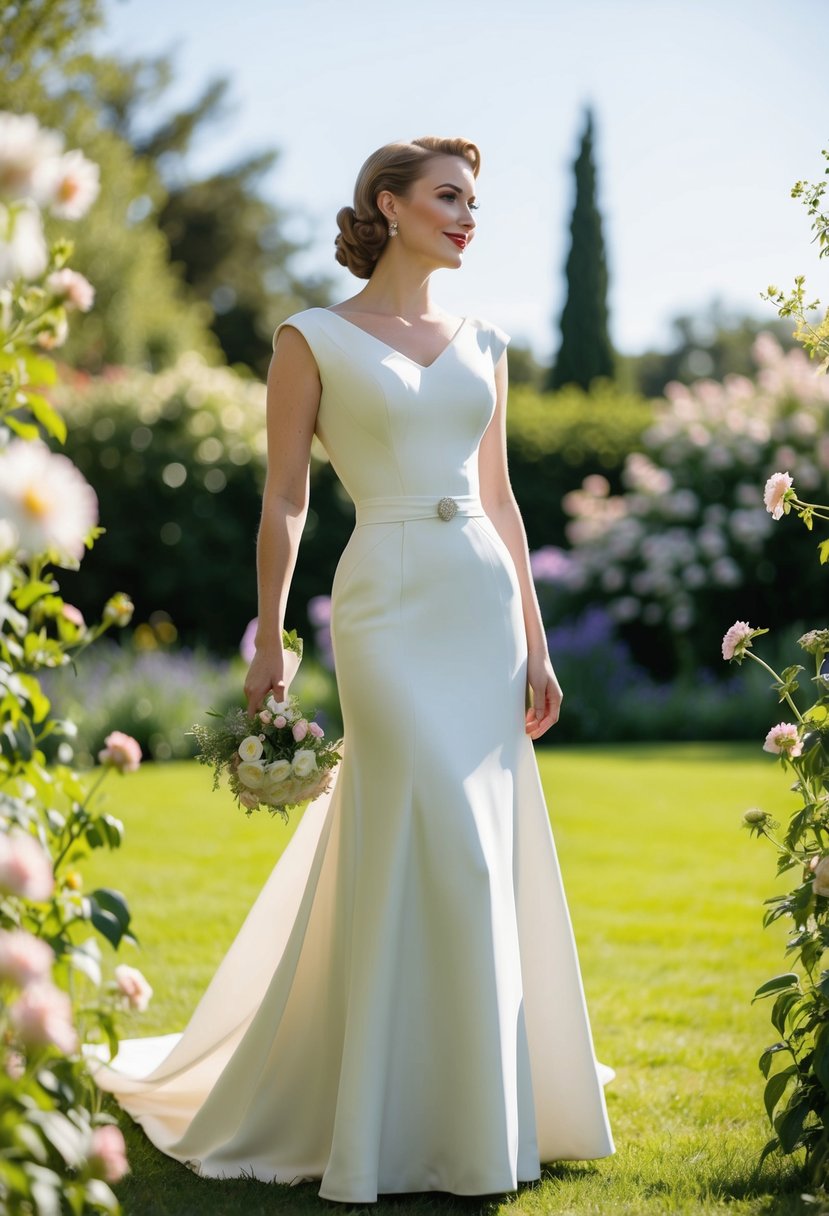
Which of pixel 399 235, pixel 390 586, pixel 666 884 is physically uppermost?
pixel 399 235

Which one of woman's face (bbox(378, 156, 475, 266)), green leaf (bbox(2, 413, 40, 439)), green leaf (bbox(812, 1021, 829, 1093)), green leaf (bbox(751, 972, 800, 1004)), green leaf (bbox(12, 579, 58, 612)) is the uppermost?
woman's face (bbox(378, 156, 475, 266))

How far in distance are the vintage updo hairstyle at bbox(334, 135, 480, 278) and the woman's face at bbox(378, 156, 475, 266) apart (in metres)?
0.02

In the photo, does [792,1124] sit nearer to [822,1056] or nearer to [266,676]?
[822,1056]

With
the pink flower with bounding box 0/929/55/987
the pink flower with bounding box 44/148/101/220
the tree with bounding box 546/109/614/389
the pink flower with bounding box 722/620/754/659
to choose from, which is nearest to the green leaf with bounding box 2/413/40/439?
the pink flower with bounding box 44/148/101/220

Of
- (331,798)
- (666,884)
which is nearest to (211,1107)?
(331,798)

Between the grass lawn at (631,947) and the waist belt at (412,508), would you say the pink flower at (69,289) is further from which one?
the grass lawn at (631,947)

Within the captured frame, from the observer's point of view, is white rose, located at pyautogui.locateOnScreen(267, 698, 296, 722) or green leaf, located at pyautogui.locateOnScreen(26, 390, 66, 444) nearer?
green leaf, located at pyautogui.locateOnScreen(26, 390, 66, 444)

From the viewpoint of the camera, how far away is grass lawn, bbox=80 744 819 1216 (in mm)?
3084

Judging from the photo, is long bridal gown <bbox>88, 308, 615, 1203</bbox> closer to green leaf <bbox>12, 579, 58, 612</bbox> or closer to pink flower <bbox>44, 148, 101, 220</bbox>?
green leaf <bbox>12, 579, 58, 612</bbox>

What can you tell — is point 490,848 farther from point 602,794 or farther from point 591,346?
point 591,346

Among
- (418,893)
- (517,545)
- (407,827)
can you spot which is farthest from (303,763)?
(517,545)

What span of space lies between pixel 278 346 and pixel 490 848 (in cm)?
127

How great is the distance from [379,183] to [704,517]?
9.76 metres

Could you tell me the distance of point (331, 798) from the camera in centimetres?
341
